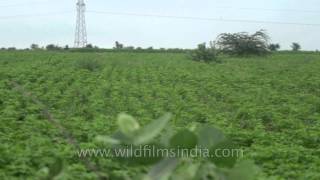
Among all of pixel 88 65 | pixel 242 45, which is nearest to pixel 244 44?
pixel 242 45

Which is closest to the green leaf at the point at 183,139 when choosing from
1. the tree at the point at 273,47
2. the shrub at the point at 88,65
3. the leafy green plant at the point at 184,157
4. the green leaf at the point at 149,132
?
the leafy green plant at the point at 184,157

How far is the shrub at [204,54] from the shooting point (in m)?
22.4

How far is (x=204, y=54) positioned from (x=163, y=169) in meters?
20.9

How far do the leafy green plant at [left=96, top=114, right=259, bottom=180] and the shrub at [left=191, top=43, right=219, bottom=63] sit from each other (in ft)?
67.4

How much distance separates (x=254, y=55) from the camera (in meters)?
26.5

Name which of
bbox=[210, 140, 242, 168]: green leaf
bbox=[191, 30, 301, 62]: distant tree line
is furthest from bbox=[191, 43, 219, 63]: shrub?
bbox=[210, 140, 242, 168]: green leaf

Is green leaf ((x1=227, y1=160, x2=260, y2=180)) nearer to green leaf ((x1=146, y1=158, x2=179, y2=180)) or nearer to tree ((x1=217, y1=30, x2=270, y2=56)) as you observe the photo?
green leaf ((x1=146, y1=158, x2=179, y2=180))

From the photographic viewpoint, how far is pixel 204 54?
2258cm

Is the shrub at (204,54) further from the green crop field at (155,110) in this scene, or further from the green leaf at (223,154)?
the green leaf at (223,154)

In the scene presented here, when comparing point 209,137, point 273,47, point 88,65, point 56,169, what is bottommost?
point 88,65

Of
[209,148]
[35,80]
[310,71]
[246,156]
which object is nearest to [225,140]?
[209,148]

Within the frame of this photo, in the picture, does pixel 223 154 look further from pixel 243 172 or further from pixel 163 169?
pixel 163 169

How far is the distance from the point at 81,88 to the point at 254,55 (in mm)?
15916

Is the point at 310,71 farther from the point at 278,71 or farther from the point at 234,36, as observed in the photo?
the point at 234,36
